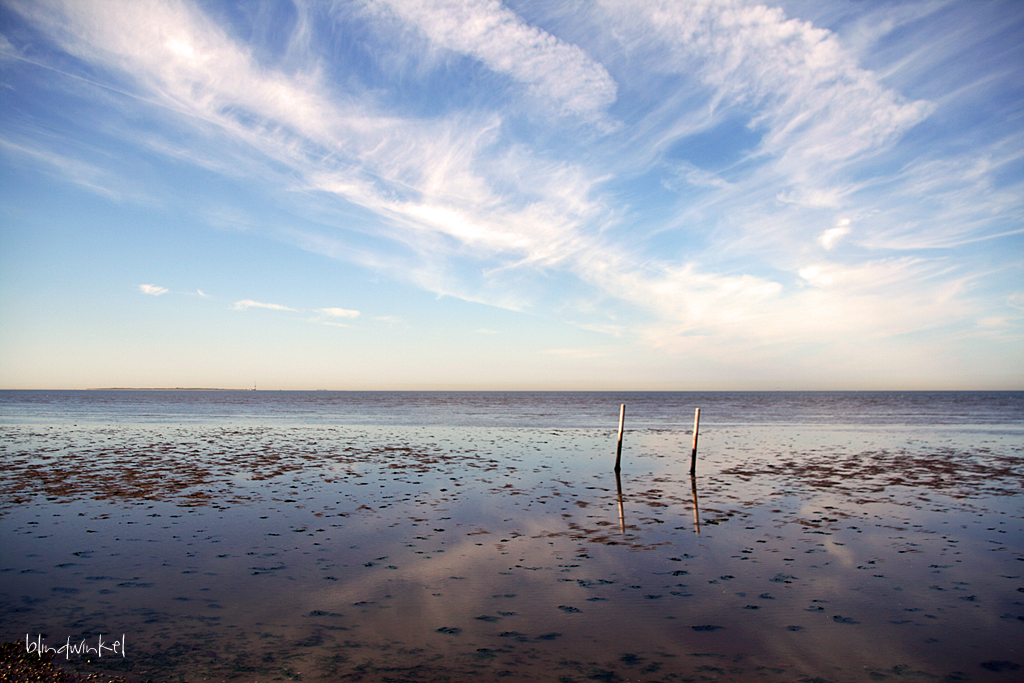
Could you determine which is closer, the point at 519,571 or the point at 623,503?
the point at 519,571

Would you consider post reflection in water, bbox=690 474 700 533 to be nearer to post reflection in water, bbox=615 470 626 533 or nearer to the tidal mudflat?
the tidal mudflat

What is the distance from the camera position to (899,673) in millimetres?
7297

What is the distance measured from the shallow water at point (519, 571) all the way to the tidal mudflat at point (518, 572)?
6 cm

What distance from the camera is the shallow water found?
7602 millimetres

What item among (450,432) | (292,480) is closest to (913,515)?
(292,480)

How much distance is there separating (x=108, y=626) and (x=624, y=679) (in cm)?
775

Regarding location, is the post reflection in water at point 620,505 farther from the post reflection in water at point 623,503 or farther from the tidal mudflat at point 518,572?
the tidal mudflat at point 518,572

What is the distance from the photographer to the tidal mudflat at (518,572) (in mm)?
7574

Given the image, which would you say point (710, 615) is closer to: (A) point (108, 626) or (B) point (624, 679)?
(B) point (624, 679)

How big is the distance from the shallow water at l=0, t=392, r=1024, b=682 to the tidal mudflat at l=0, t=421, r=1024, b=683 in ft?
0.18

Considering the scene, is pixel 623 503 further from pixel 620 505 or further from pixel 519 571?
pixel 519 571

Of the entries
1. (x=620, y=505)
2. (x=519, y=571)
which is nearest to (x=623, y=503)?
(x=620, y=505)

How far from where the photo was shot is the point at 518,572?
11055 mm

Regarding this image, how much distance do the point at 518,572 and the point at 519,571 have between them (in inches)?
2.3
